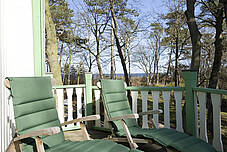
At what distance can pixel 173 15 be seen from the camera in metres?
9.23

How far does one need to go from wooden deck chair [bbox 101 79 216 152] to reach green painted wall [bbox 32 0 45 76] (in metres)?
1.25

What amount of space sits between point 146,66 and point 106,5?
467 centimetres

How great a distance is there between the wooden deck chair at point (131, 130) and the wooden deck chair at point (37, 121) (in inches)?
20.5

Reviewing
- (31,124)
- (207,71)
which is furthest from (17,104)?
(207,71)

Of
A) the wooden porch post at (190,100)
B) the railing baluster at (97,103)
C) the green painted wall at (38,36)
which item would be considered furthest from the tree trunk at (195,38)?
the green painted wall at (38,36)

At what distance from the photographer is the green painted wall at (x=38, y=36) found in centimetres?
328

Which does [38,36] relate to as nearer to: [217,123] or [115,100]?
[115,100]

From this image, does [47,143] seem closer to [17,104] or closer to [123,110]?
[17,104]

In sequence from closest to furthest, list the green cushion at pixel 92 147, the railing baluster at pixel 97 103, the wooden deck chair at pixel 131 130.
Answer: the green cushion at pixel 92 147
the wooden deck chair at pixel 131 130
the railing baluster at pixel 97 103

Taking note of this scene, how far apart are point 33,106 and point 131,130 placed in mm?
1355

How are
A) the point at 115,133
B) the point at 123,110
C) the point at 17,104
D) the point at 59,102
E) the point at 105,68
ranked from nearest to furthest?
the point at 17,104 < the point at 115,133 < the point at 123,110 < the point at 59,102 < the point at 105,68

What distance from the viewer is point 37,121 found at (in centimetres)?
192

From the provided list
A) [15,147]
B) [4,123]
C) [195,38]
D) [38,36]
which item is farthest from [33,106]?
[195,38]

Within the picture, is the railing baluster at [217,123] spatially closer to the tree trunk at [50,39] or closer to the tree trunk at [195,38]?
the tree trunk at [195,38]
